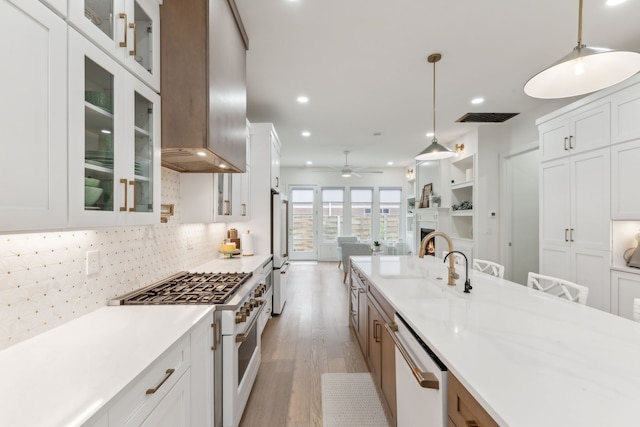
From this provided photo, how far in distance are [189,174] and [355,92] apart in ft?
7.18

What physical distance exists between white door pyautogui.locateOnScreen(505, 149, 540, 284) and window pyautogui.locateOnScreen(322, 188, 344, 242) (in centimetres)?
466

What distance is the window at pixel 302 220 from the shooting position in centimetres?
837

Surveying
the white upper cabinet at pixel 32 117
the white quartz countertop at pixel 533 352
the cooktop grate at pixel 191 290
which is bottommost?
the cooktop grate at pixel 191 290

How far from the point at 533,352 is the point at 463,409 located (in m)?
0.33

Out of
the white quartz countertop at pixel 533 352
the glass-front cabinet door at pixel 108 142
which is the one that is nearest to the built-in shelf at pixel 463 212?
the white quartz countertop at pixel 533 352

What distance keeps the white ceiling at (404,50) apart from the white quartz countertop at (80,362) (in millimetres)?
2166

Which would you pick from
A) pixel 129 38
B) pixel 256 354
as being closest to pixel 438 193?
pixel 256 354

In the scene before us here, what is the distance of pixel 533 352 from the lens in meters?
0.93

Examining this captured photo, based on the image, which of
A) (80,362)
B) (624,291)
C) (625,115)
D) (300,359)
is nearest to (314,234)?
(300,359)

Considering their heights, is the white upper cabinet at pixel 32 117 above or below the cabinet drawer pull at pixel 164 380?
above

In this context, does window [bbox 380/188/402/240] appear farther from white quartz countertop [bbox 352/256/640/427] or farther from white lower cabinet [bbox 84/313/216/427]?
white lower cabinet [bbox 84/313/216/427]

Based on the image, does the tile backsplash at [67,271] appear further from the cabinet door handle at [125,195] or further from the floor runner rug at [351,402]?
the floor runner rug at [351,402]

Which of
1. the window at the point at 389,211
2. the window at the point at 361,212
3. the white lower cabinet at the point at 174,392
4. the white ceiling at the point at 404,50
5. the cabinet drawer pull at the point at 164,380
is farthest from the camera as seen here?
the window at the point at 389,211

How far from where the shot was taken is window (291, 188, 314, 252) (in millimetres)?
8367
